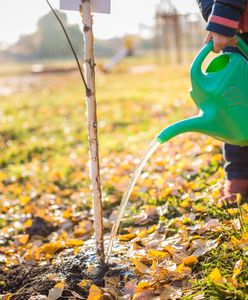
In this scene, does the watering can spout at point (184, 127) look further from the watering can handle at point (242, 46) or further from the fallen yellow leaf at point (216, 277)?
the fallen yellow leaf at point (216, 277)

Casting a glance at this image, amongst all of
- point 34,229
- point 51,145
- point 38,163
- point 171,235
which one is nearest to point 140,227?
point 171,235

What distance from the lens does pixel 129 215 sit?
3.09 meters

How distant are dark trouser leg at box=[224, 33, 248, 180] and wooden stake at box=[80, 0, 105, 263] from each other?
76 cm

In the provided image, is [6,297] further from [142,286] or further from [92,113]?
[92,113]

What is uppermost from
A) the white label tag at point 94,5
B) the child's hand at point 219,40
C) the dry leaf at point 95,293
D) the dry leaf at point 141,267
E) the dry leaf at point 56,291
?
the white label tag at point 94,5

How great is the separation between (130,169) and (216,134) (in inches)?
85.3

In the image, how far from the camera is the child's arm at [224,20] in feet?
6.85

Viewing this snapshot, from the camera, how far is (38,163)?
5121 millimetres

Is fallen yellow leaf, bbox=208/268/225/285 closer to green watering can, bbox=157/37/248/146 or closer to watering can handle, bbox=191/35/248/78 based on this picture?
green watering can, bbox=157/37/248/146

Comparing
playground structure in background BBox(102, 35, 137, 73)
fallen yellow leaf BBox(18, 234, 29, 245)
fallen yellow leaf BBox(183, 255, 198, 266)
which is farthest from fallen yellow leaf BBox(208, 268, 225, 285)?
playground structure in background BBox(102, 35, 137, 73)

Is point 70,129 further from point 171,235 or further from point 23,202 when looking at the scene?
point 171,235

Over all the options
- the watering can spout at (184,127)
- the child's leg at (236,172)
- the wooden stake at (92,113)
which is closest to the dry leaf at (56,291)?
the wooden stake at (92,113)

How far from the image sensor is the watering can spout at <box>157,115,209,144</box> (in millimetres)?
2037

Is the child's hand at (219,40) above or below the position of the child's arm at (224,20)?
below
